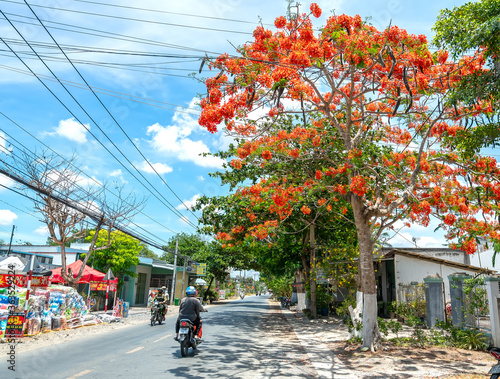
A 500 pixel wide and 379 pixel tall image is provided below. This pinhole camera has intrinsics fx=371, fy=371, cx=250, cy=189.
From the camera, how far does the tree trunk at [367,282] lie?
9328 mm

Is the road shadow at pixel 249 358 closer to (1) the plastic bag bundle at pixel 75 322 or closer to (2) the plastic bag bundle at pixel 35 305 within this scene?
(2) the plastic bag bundle at pixel 35 305

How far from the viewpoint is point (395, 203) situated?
378 inches

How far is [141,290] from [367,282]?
105 feet

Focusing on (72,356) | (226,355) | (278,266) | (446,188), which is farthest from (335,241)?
(72,356)

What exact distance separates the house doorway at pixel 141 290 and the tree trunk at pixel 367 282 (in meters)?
30.6

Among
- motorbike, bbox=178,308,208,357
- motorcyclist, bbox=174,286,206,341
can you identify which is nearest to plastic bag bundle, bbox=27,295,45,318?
motorcyclist, bbox=174,286,206,341

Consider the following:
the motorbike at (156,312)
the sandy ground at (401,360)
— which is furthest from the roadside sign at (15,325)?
the motorbike at (156,312)

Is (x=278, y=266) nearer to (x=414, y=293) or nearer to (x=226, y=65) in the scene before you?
(x=414, y=293)

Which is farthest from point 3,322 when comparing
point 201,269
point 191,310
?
point 201,269

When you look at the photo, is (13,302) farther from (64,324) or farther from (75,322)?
(75,322)

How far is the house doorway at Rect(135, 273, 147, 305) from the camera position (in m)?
36.4

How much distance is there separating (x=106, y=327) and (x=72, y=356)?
7.73 meters

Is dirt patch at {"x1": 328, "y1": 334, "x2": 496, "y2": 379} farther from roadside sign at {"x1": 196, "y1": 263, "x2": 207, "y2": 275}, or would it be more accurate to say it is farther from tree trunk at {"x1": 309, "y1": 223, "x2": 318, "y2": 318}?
roadside sign at {"x1": 196, "y1": 263, "x2": 207, "y2": 275}

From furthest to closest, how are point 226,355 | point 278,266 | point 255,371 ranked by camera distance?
point 278,266 → point 226,355 → point 255,371
